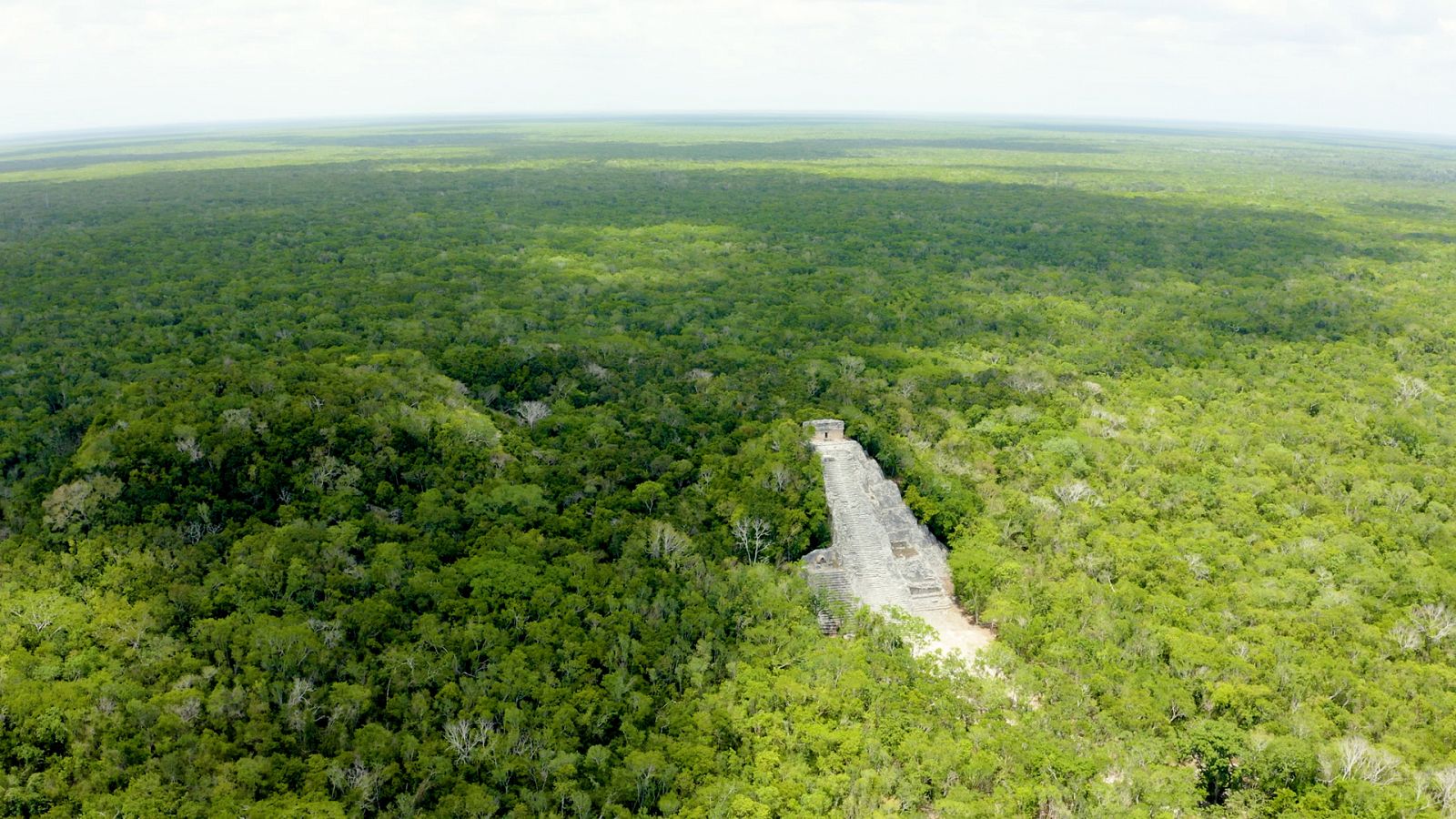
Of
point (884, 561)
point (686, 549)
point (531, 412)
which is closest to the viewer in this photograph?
point (686, 549)

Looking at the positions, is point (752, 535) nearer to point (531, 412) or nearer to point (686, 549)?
point (686, 549)

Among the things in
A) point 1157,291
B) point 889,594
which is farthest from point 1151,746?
point 1157,291

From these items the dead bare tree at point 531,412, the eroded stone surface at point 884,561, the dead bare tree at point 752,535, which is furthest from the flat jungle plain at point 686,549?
the eroded stone surface at point 884,561

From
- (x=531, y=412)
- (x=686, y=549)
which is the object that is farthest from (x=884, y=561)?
(x=531, y=412)

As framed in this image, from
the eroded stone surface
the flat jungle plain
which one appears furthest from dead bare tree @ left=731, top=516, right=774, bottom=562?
the eroded stone surface

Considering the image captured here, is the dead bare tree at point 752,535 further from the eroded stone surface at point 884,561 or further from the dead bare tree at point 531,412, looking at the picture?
the dead bare tree at point 531,412
